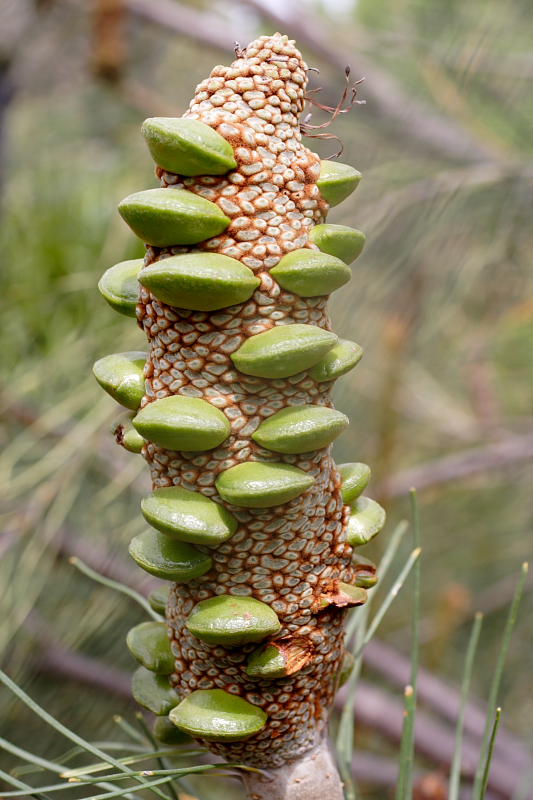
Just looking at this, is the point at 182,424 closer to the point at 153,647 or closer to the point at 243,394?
the point at 243,394

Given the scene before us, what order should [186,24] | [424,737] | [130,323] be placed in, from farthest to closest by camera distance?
[186,24]
[424,737]
[130,323]

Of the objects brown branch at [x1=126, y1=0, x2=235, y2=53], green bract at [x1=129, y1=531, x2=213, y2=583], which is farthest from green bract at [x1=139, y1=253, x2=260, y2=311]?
brown branch at [x1=126, y1=0, x2=235, y2=53]

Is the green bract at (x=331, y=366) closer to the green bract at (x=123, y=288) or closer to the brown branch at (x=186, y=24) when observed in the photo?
the green bract at (x=123, y=288)

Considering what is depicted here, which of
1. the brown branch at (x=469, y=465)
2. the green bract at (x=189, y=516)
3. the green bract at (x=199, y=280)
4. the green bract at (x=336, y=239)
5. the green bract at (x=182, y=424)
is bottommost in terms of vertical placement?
the brown branch at (x=469, y=465)

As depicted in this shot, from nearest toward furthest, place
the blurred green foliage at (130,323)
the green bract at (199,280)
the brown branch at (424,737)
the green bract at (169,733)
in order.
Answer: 1. the green bract at (199,280)
2. the green bract at (169,733)
3. the blurred green foliage at (130,323)
4. the brown branch at (424,737)

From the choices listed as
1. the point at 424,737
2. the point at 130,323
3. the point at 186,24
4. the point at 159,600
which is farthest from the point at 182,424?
the point at 186,24

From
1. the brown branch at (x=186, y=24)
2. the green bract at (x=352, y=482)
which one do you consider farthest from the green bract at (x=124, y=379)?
the brown branch at (x=186, y=24)

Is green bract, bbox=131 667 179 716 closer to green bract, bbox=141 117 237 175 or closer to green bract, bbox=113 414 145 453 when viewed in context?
green bract, bbox=113 414 145 453
